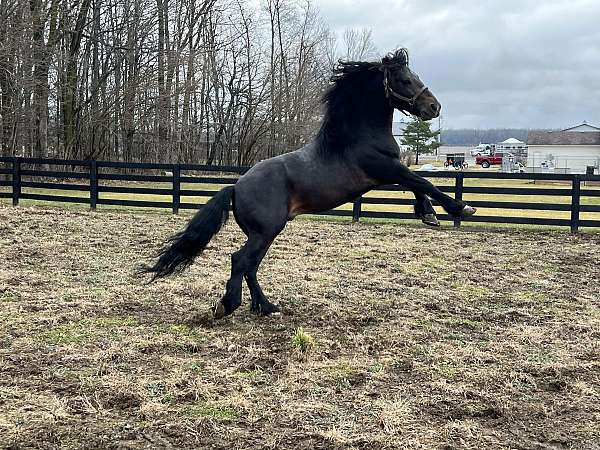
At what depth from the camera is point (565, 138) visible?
6159 cm

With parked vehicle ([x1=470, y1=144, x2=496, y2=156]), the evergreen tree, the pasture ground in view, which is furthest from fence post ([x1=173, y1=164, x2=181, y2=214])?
parked vehicle ([x1=470, y1=144, x2=496, y2=156])

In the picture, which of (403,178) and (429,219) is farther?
(429,219)

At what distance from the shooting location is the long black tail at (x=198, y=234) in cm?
509

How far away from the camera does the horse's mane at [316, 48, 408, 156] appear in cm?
509

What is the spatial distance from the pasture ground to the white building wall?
51458 millimetres

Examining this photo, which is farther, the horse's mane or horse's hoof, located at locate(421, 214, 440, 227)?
horse's hoof, located at locate(421, 214, 440, 227)

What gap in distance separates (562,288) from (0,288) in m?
5.68

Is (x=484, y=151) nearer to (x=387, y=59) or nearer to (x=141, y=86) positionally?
(x=141, y=86)

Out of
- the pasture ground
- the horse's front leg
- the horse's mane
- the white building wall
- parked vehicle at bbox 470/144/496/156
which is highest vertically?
parked vehicle at bbox 470/144/496/156

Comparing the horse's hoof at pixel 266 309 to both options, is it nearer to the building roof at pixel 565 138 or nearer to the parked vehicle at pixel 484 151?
the building roof at pixel 565 138

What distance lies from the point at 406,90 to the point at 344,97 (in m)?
0.53

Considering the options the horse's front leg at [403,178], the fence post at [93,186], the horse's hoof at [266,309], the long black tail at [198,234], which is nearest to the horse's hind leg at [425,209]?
the horse's front leg at [403,178]

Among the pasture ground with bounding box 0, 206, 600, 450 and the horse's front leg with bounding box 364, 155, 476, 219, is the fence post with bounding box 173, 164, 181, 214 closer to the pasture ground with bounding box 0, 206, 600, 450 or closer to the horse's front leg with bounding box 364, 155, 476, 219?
the pasture ground with bounding box 0, 206, 600, 450

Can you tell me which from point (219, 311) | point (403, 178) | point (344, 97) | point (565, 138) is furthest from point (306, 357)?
point (565, 138)
